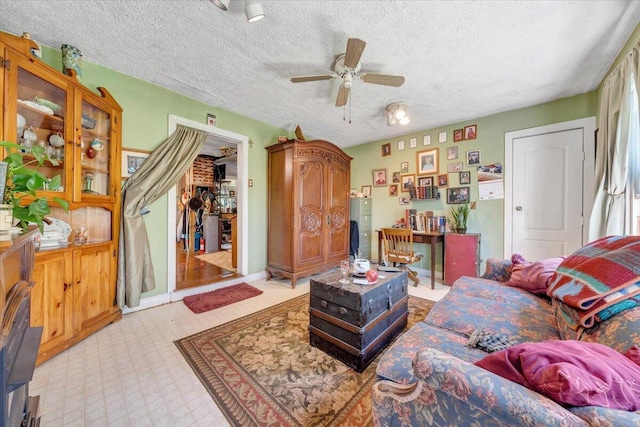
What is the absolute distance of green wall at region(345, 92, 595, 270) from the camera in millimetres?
2938

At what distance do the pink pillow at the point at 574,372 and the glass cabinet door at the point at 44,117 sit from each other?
2643 millimetres

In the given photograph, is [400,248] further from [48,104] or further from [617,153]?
[48,104]

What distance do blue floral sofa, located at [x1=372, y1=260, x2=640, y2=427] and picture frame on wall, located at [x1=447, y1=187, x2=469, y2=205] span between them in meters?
2.08

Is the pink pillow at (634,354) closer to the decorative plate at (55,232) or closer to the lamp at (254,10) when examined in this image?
the lamp at (254,10)

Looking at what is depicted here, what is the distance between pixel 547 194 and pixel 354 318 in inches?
126

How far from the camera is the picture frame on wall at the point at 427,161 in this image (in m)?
3.82

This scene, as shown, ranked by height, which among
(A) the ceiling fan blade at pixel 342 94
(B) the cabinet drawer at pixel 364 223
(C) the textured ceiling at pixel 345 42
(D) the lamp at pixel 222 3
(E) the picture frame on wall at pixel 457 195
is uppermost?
(C) the textured ceiling at pixel 345 42

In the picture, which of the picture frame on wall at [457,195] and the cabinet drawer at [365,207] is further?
the cabinet drawer at [365,207]

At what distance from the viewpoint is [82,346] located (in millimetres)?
1854

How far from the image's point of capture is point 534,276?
1.81m

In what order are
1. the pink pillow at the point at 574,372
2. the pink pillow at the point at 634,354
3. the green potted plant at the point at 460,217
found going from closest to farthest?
→ 1. the pink pillow at the point at 574,372
2. the pink pillow at the point at 634,354
3. the green potted plant at the point at 460,217


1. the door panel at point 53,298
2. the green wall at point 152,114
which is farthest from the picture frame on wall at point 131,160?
the door panel at point 53,298

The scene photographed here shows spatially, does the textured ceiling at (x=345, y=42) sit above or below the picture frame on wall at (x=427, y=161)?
above

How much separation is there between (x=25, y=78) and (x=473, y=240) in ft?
15.2
